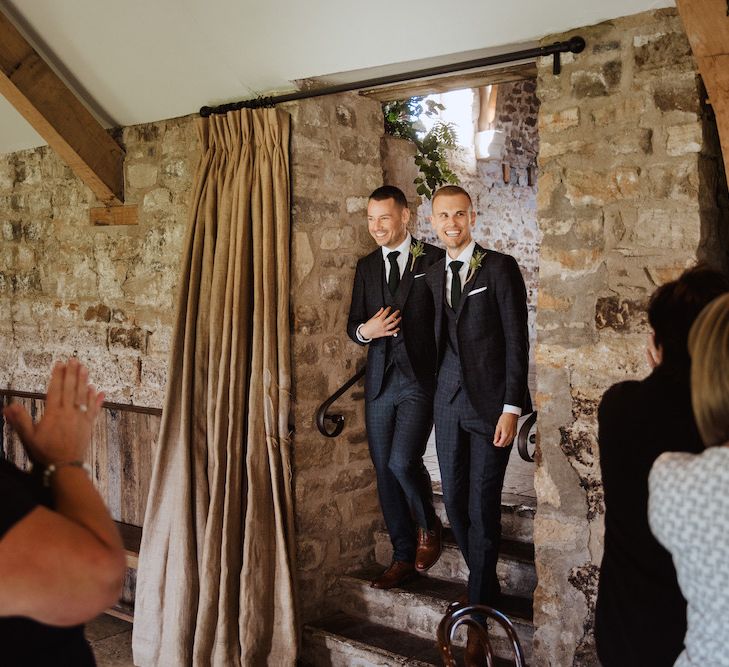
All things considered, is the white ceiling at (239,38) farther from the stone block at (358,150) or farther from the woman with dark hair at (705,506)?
the woman with dark hair at (705,506)

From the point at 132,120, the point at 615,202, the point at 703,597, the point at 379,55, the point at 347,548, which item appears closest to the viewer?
the point at 703,597

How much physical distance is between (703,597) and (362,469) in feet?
9.19

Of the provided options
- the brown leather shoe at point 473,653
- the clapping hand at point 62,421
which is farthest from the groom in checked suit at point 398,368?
the clapping hand at point 62,421

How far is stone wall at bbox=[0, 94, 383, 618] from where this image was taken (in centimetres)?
374

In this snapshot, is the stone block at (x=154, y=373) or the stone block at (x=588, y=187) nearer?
the stone block at (x=588, y=187)

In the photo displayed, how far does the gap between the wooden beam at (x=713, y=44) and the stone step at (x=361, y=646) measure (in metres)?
2.22

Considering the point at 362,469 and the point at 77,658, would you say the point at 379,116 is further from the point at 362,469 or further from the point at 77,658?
the point at 77,658

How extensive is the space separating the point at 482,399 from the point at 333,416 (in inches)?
30.8

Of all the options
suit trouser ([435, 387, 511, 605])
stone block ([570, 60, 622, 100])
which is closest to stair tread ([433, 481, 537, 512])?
suit trouser ([435, 387, 511, 605])

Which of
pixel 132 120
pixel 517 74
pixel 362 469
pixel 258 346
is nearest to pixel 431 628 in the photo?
pixel 362 469

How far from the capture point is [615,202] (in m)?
2.78

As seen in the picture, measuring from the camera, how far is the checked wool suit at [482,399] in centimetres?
324

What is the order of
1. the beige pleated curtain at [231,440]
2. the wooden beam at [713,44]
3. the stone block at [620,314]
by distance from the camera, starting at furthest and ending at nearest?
the beige pleated curtain at [231,440] < the stone block at [620,314] < the wooden beam at [713,44]

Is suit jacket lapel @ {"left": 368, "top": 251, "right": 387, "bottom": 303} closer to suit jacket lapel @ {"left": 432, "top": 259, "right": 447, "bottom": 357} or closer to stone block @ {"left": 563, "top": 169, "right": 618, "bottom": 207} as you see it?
suit jacket lapel @ {"left": 432, "top": 259, "right": 447, "bottom": 357}
